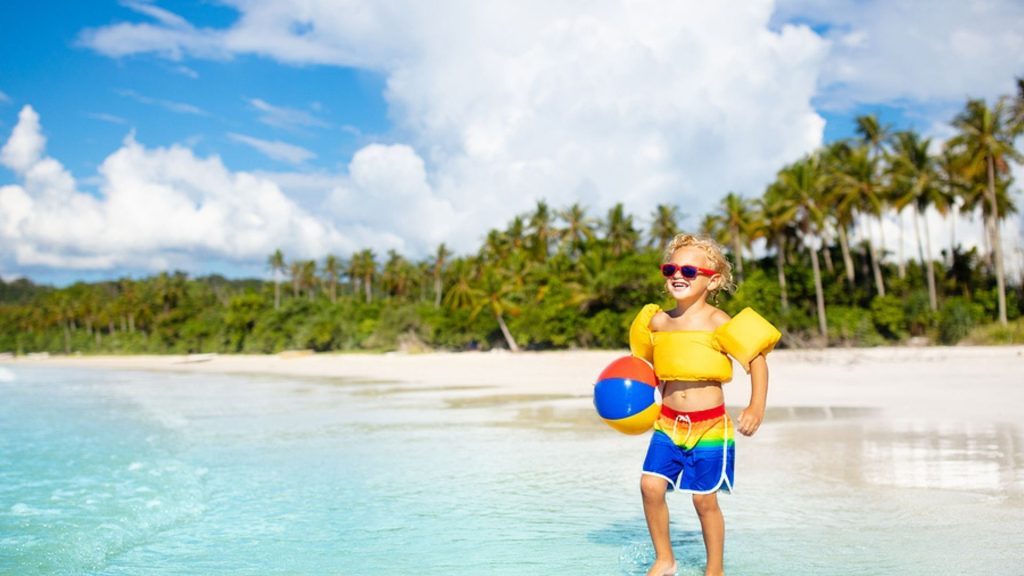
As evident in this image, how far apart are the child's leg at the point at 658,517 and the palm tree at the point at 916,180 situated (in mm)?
39527

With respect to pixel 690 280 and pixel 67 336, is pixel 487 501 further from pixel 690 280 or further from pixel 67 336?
pixel 67 336

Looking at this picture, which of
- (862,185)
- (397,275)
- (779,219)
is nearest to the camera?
(862,185)

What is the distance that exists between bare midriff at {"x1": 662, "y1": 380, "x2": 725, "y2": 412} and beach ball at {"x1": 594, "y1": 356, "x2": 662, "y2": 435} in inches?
5.1

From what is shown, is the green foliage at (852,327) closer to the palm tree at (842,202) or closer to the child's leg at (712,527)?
the palm tree at (842,202)

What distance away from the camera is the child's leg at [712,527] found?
3.89 metres

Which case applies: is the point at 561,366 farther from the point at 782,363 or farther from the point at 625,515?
the point at 625,515

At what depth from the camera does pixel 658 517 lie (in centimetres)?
393

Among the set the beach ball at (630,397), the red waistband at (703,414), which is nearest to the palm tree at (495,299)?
the beach ball at (630,397)

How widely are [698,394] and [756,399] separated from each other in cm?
28

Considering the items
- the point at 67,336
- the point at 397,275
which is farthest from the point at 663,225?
the point at 67,336

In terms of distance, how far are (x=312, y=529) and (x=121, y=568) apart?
1313 millimetres

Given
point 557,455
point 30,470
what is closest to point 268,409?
point 30,470

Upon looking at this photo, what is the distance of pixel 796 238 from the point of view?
46969 millimetres

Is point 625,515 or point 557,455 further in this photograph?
point 557,455
